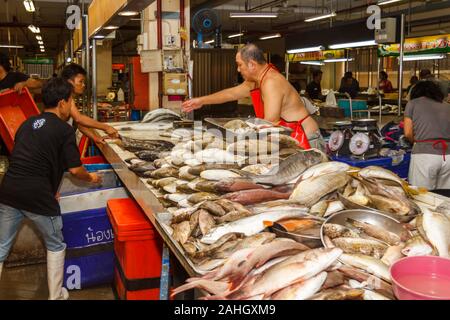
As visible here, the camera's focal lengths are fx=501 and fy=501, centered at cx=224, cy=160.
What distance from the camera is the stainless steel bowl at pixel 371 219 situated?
2.12 metres

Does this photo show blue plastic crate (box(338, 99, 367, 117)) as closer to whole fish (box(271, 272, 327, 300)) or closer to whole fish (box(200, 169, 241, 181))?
whole fish (box(200, 169, 241, 181))

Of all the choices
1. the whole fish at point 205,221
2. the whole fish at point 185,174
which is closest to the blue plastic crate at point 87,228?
the whole fish at point 185,174

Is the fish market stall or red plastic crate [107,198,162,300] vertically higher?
the fish market stall

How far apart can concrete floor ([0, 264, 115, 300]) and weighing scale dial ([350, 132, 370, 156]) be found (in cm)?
298

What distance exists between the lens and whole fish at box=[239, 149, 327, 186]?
8.79ft

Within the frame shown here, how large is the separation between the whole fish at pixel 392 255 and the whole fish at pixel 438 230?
12cm

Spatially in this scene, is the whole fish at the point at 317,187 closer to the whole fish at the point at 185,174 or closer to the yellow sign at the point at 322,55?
the whole fish at the point at 185,174

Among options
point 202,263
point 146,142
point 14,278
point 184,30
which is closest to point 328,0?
point 184,30

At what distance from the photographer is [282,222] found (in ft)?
6.95

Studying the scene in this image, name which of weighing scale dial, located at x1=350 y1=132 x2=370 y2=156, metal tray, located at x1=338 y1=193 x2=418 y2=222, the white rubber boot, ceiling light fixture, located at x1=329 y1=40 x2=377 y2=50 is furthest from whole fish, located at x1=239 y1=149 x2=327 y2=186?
ceiling light fixture, located at x1=329 y1=40 x2=377 y2=50

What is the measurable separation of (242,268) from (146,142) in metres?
3.39

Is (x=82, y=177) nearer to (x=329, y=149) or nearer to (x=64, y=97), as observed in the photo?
(x=64, y=97)

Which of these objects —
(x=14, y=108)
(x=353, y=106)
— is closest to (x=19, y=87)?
(x=14, y=108)

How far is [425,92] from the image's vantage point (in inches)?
230
